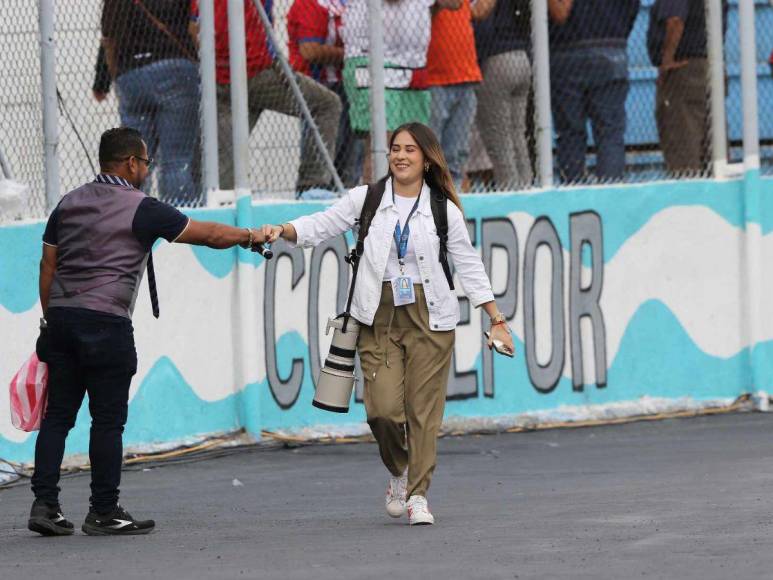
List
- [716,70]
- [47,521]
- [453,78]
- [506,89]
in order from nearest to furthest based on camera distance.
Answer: [47,521]
[453,78]
[506,89]
[716,70]

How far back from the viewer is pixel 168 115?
1087 centimetres

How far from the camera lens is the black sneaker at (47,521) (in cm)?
757

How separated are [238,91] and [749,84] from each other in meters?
4.18

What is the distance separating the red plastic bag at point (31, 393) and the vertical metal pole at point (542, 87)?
5350 millimetres

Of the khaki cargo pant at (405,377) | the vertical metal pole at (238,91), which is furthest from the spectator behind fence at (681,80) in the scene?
the khaki cargo pant at (405,377)

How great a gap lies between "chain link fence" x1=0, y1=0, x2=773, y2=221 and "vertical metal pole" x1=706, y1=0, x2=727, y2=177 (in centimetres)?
5

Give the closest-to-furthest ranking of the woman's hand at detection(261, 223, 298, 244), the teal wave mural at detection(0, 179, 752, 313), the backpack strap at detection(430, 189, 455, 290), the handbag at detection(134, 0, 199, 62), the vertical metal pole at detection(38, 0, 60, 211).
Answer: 1. the woman's hand at detection(261, 223, 298, 244)
2. the backpack strap at detection(430, 189, 455, 290)
3. the teal wave mural at detection(0, 179, 752, 313)
4. the vertical metal pole at detection(38, 0, 60, 211)
5. the handbag at detection(134, 0, 199, 62)

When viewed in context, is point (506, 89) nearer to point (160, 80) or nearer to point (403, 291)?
point (160, 80)

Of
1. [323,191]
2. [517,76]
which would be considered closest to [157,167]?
[323,191]

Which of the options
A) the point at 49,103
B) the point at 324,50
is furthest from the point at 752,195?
the point at 49,103

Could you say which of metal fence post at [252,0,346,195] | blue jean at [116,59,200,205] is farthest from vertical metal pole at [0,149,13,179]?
metal fence post at [252,0,346,195]

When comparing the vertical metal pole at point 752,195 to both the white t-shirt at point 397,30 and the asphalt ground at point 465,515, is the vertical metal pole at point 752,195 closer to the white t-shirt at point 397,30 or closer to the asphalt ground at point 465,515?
the asphalt ground at point 465,515

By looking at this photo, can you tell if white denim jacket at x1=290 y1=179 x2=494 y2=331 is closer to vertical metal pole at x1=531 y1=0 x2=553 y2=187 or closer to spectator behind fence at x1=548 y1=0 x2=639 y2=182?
vertical metal pole at x1=531 y1=0 x2=553 y2=187

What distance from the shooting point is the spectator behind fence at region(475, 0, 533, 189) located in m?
12.1
